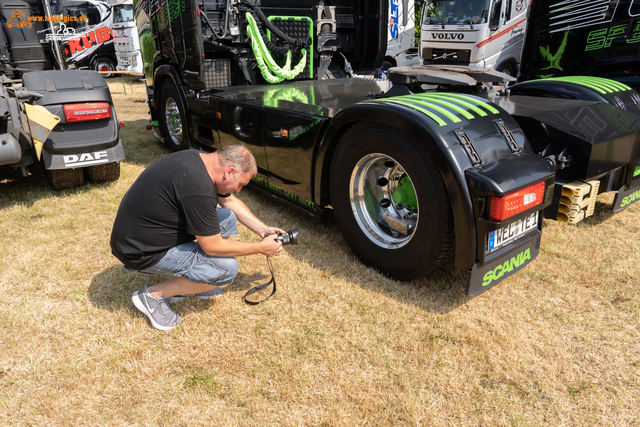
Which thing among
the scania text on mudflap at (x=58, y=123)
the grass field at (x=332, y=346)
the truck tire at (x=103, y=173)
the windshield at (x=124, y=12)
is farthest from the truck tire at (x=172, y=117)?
the windshield at (x=124, y=12)

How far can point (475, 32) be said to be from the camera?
391 inches

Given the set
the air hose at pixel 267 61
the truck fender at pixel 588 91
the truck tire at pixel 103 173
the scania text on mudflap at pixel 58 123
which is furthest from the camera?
the air hose at pixel 267 61

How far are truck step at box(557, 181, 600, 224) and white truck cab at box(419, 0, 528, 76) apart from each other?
862 cm

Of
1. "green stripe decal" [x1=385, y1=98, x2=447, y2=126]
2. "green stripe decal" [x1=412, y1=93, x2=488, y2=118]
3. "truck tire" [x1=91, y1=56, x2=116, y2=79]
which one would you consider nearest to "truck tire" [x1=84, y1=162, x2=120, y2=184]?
"green stripe decal" [x1=385, y1=98, x2=447, y2=126]

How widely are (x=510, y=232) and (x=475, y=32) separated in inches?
365

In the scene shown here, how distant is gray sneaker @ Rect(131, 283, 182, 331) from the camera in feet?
7.88

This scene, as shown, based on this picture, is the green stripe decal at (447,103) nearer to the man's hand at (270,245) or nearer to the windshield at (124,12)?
the man's hand at (270,245)

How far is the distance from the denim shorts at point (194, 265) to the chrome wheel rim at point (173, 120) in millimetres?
3391

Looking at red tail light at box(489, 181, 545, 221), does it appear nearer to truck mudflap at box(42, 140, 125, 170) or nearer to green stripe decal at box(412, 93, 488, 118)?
green stripe decal at box(412, 93, 488, 118)

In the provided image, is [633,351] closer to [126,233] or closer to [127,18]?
[126,233]

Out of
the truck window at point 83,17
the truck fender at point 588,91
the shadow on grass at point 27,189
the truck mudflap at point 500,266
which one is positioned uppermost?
the truck window at point 83,17

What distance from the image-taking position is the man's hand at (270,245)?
229cm

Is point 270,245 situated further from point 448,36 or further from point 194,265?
point 448,36

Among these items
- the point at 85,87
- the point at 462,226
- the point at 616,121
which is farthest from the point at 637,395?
the point at 85,87
